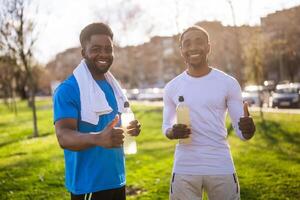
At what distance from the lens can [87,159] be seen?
10.4ft

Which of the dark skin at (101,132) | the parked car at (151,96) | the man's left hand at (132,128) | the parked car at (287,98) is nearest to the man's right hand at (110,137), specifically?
the dark skin at (101,132)

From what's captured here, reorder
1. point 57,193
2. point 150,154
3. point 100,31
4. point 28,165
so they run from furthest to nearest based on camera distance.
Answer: point 150,154, point 28,165, point 57,193, point 100,31

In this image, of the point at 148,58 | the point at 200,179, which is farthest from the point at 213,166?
the point at 148,58

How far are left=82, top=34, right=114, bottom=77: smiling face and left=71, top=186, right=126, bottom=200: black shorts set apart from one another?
0.90 m

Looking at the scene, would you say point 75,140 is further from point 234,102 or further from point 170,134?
point 234,102

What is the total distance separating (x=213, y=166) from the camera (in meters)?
3.56

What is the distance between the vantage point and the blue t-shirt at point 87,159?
3.00 m

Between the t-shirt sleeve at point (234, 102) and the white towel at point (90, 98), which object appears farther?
the t-shirt sleeve at point (234, 102)

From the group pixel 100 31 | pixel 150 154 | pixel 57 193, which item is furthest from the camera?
pixel 150 154

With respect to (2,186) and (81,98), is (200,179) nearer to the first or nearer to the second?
(81,98)

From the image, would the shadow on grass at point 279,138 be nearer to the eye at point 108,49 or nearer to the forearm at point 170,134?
the forearm at point 170,134

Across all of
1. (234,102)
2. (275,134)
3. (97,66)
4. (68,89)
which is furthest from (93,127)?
(275,134)

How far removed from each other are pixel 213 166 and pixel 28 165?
795 centimetres

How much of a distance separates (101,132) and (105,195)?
0.84 metres
